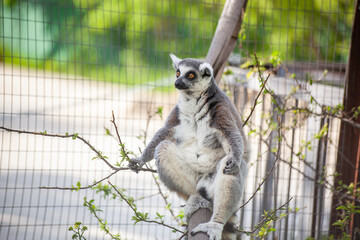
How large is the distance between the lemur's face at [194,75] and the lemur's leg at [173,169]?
41 centimetres

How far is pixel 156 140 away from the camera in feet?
8.76

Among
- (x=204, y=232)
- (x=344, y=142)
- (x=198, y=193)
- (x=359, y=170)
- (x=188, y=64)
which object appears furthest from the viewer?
(x=344, y=142)

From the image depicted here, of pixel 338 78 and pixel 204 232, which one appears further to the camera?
pixel 338 78

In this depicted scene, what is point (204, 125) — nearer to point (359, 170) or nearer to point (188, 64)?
point (188, 64)

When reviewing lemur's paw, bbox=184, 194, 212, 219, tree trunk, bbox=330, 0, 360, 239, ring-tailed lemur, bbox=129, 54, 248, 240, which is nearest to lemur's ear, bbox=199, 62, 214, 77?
ring-tailed lemur, bbox=129, 54, 248, 240

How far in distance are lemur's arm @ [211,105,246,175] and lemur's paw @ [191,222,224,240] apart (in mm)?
303

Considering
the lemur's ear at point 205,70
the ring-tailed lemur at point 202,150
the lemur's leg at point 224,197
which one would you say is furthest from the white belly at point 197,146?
the lemur's ear at point 205,70

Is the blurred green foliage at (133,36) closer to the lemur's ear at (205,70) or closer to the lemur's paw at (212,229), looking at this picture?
the lemur's ear at (205,70)

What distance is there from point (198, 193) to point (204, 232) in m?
0.47

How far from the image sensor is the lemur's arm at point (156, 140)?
2.51 meters

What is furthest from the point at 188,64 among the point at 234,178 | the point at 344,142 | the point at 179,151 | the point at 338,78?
the point at 338,78

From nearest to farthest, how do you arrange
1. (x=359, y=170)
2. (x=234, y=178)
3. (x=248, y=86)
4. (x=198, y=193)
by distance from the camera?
(x=234, y=178) → (x=198, y=193) → (x=359, y=170) → (x=248, y=86)

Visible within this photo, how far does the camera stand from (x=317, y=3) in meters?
7.92

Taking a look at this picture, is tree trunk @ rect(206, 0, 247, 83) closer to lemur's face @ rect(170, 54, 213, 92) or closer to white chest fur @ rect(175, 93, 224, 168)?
lemur's face @ rect(170, 54, 213, 92)
